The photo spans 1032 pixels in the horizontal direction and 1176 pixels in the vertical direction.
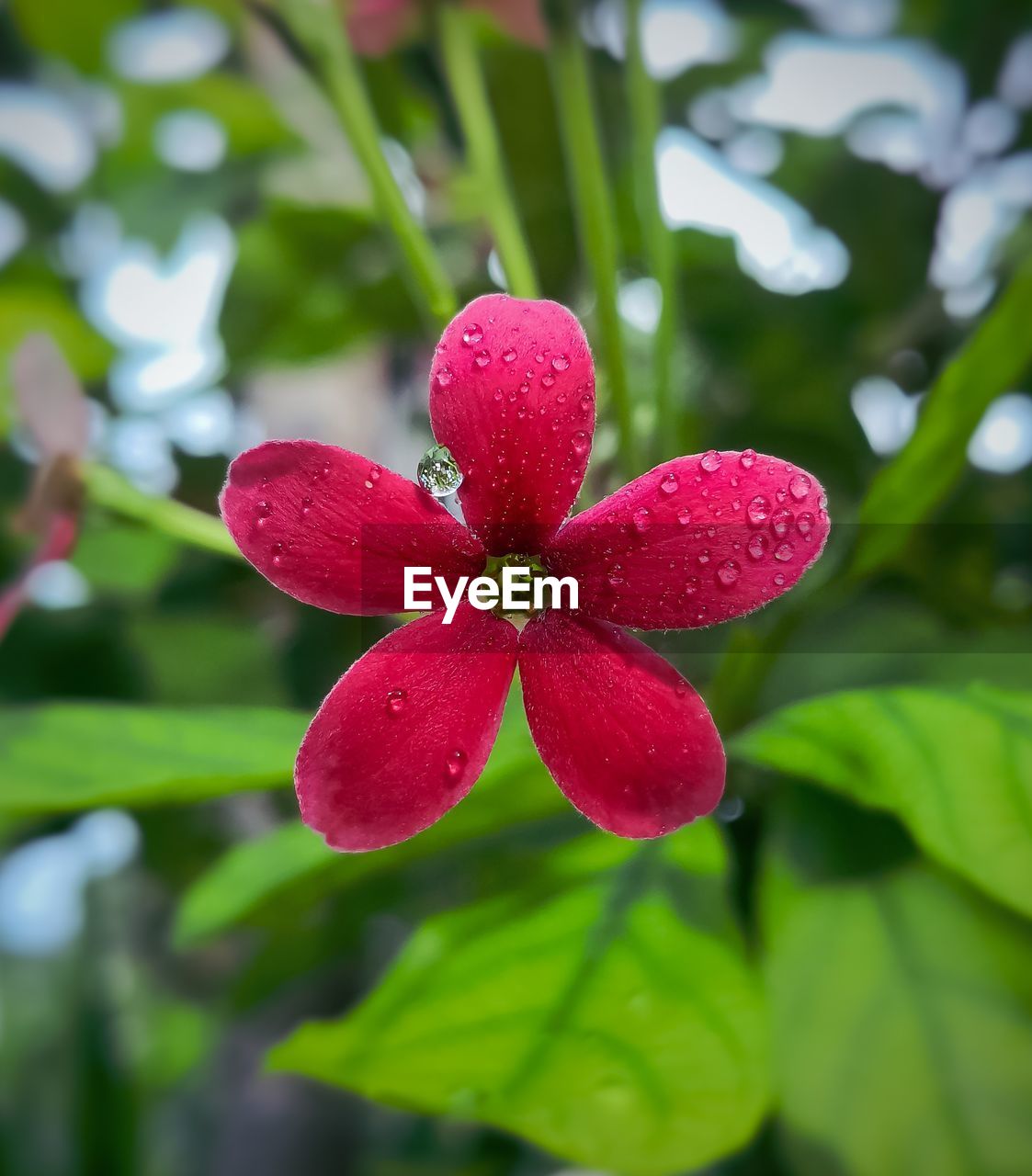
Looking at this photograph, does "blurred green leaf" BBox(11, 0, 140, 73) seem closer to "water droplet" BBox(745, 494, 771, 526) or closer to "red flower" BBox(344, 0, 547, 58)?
"red flower" BBox(344, 0, 547, 58)

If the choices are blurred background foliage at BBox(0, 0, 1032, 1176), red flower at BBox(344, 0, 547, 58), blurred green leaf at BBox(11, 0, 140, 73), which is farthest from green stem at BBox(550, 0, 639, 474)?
blurred green leaf at BBox(11, 0, 140, 73)

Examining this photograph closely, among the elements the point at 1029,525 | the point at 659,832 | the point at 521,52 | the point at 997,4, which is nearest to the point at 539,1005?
the point at 659,832

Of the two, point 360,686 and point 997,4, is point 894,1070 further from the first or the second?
point 997,4

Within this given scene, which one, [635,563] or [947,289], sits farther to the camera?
[947,289]

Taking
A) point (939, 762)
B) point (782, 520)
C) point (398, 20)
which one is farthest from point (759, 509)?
point (398, 20)

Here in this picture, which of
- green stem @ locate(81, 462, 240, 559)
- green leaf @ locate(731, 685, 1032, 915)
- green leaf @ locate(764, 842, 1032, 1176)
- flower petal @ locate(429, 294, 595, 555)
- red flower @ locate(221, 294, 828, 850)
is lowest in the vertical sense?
green leaf @ locate(764, 842, 1032, 1176)

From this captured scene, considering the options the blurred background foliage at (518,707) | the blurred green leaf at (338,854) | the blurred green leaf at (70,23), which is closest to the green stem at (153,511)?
the blurred background foliage at (518,707)

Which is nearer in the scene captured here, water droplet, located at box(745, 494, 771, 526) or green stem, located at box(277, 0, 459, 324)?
water droplet, located at box(745, 494, 771, 526)
